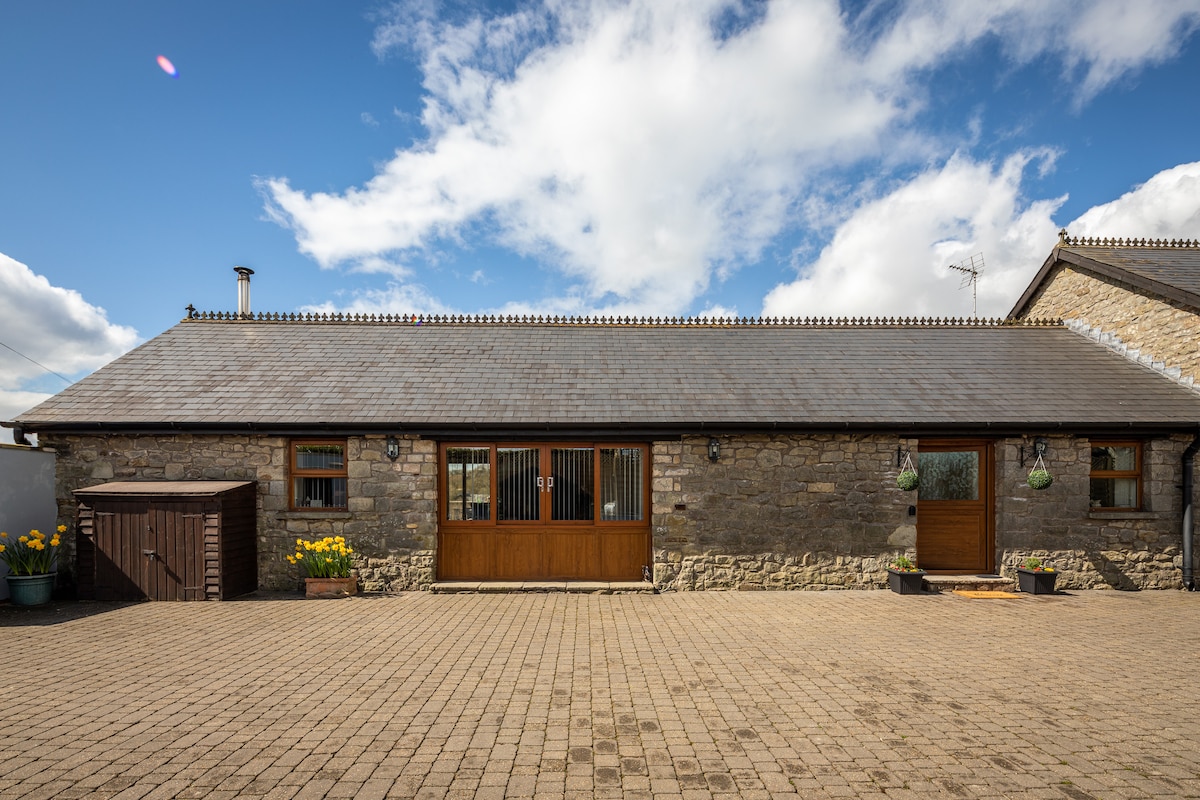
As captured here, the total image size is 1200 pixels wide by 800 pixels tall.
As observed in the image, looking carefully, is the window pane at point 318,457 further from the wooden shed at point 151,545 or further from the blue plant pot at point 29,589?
the blue plant pot at point 29,589

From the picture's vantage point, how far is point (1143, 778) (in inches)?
157

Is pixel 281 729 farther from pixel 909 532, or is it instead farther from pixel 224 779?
pixel 909 532

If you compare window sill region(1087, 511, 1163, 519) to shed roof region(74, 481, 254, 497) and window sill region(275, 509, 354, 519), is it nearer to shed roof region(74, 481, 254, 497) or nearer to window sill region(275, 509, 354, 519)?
window sill region(275, 509, 354, 519)

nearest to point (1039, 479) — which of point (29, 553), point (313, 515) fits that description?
point (313, 515)

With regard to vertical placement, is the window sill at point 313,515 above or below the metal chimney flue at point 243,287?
below

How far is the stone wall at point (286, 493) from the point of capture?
9.46 meters

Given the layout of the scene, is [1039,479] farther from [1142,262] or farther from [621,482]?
[621,482]

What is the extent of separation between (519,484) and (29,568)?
7.44 m

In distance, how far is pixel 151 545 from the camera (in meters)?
8.77

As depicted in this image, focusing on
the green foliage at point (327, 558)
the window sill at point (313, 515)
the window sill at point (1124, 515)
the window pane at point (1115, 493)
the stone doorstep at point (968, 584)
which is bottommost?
the stone doorstep at point (968, 584)

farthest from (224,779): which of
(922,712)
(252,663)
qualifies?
(922,712)

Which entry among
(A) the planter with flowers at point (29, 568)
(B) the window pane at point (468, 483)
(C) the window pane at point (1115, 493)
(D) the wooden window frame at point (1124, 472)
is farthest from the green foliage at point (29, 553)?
(C) the window pane at point (1115, 493)

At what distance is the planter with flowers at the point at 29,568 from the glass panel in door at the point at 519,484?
6.78 meters

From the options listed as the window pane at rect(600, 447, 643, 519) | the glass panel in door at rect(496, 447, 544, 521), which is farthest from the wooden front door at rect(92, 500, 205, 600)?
the window pane at rect(600, 447, 643, 519)
